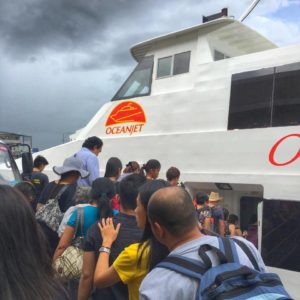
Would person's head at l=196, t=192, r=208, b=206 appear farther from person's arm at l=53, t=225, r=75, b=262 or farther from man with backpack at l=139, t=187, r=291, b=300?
man with backpack at l=139, t=187, r=291, b=300

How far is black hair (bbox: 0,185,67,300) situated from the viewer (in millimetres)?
1345

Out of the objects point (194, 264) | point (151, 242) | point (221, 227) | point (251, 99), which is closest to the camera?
point (194, 264)

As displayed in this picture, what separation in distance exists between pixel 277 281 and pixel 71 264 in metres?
1.88

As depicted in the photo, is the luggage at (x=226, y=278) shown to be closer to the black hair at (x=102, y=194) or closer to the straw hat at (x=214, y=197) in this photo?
the black hair at (x=102, y=194)

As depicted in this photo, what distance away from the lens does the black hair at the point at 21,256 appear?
52.9 inches

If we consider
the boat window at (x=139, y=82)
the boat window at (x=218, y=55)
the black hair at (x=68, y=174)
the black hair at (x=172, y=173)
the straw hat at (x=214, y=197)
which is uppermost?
the boat window at (x=218, y=55)

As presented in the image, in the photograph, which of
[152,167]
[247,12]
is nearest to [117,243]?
[152,167]

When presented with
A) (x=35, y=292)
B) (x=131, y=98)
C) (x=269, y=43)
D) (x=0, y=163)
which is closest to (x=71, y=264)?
(x=35, y=292)

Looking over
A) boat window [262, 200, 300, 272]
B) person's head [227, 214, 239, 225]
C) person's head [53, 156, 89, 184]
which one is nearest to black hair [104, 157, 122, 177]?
person's head [53, 156, 89, 184]

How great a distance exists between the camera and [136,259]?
7.65ft

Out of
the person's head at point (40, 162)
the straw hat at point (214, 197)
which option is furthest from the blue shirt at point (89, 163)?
the straw hat at point (214, 197)

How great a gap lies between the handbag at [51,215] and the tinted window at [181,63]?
465cm

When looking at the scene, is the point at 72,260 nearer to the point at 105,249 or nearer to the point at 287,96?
the point at 105,249

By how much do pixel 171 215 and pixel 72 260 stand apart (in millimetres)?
1517
